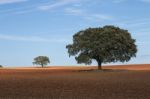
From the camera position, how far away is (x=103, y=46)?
291 feet

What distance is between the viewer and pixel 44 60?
182625 mm

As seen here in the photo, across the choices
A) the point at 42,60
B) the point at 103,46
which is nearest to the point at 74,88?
the point at 103,46

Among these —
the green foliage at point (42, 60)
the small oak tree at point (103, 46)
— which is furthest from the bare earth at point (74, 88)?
the green foliage at point (42, 60)

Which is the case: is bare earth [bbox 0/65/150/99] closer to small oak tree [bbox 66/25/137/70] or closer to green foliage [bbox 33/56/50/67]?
small oak tree [bbox 66/25/137/70]

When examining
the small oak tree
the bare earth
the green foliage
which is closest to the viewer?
the bare earth

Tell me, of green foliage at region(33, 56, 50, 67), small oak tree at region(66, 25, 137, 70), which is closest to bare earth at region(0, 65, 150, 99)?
small oak tree at region(66, 25, 137, 70)

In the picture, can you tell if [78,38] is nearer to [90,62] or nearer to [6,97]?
[90,62]

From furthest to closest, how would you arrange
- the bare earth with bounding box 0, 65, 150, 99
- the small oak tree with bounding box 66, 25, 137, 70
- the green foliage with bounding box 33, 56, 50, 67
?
the green foliage with bounding box 33, 56, 50, 67 < the small oak tree with bounding box 66, 25, 137, 70 < the bare earth with bounding box 0, 65, 150, 99

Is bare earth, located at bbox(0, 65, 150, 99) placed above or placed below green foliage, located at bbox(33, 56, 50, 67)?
below

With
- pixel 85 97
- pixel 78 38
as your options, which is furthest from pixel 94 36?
pixel 85 97

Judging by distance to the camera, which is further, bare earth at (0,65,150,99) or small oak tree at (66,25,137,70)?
small oak tree at (66,25,137,70)

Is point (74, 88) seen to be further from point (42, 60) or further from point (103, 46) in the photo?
point (42, 60)

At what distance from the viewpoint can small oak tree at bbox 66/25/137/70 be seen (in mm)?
89500

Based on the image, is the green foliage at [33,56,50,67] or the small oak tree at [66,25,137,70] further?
the green foliage at [33,56,50,67]
